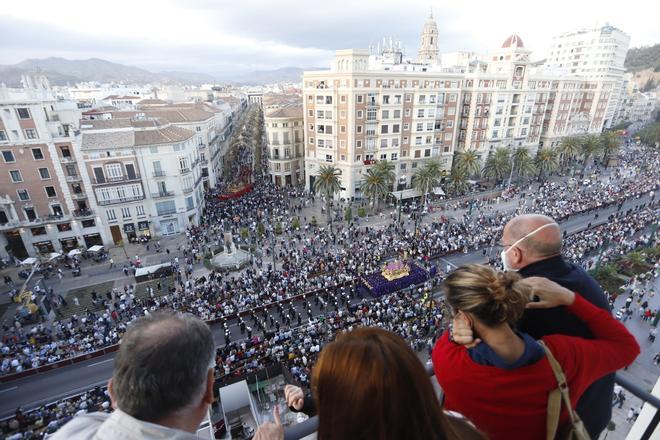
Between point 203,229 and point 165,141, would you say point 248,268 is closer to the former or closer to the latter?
point 203,229

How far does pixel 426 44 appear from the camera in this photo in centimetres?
8756

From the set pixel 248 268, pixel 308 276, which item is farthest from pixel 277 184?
pixel 308 276

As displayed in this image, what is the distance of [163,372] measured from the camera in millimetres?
2262

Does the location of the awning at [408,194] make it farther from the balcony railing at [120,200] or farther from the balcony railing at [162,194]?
the balcony railing at [120,200]

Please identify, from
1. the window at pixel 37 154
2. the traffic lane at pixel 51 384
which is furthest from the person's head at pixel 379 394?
the window at pixel 37 154

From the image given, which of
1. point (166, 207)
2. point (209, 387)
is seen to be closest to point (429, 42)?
point (166, 207)

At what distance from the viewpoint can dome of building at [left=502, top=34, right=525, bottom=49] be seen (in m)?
54.7

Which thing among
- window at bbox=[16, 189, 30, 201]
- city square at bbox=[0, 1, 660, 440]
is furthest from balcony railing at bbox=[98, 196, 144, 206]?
window at bbox=[16, 189, 30, 201]

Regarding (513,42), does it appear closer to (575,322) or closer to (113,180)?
(113,180)

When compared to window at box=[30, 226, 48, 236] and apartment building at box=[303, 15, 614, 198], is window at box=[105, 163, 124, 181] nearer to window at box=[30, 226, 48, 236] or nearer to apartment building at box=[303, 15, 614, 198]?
window at box=[30, 226, 48, 236]

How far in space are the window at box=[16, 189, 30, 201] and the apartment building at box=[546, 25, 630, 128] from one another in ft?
397

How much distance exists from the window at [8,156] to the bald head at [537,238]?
42.9 metres

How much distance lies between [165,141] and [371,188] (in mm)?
Result: 23513

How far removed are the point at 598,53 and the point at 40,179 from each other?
135 metres
